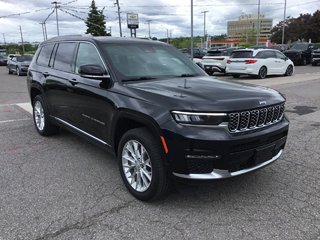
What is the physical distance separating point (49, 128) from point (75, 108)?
1.58 metres

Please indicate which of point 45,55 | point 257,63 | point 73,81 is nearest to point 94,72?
point 73,81

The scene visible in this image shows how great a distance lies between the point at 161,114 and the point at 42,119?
3.77 meters

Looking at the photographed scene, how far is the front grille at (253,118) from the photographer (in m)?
3.20

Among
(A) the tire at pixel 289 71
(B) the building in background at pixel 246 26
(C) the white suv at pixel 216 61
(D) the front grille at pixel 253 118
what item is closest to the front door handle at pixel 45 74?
(D) the front grille at pixel 253 118

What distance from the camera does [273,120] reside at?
371cm

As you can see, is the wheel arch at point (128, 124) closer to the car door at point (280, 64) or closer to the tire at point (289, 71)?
the car door at point (280, 64)

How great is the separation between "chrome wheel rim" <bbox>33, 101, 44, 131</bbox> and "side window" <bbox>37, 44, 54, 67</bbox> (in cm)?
80

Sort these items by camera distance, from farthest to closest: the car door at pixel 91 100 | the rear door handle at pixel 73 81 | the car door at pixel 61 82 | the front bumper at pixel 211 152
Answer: the car door at pixel 61 82 → the rear door handle at pixel 73 81 → the car door at pixel 91 100 → the front bumper at pixel 211 152

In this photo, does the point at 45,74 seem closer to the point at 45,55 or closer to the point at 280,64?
the point at 45,55

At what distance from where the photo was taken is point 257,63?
16891mm

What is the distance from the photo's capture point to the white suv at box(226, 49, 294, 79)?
667 inches

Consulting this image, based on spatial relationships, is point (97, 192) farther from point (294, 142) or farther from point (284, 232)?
point (294, 142)

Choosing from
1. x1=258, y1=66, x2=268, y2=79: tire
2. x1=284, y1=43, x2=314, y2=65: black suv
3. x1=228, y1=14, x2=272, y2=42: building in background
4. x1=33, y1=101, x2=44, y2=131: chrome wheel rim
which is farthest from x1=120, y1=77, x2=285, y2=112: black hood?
x1=228, y1=14, x2=272, y2=42: building in background

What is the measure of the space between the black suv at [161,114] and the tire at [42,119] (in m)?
0.99
